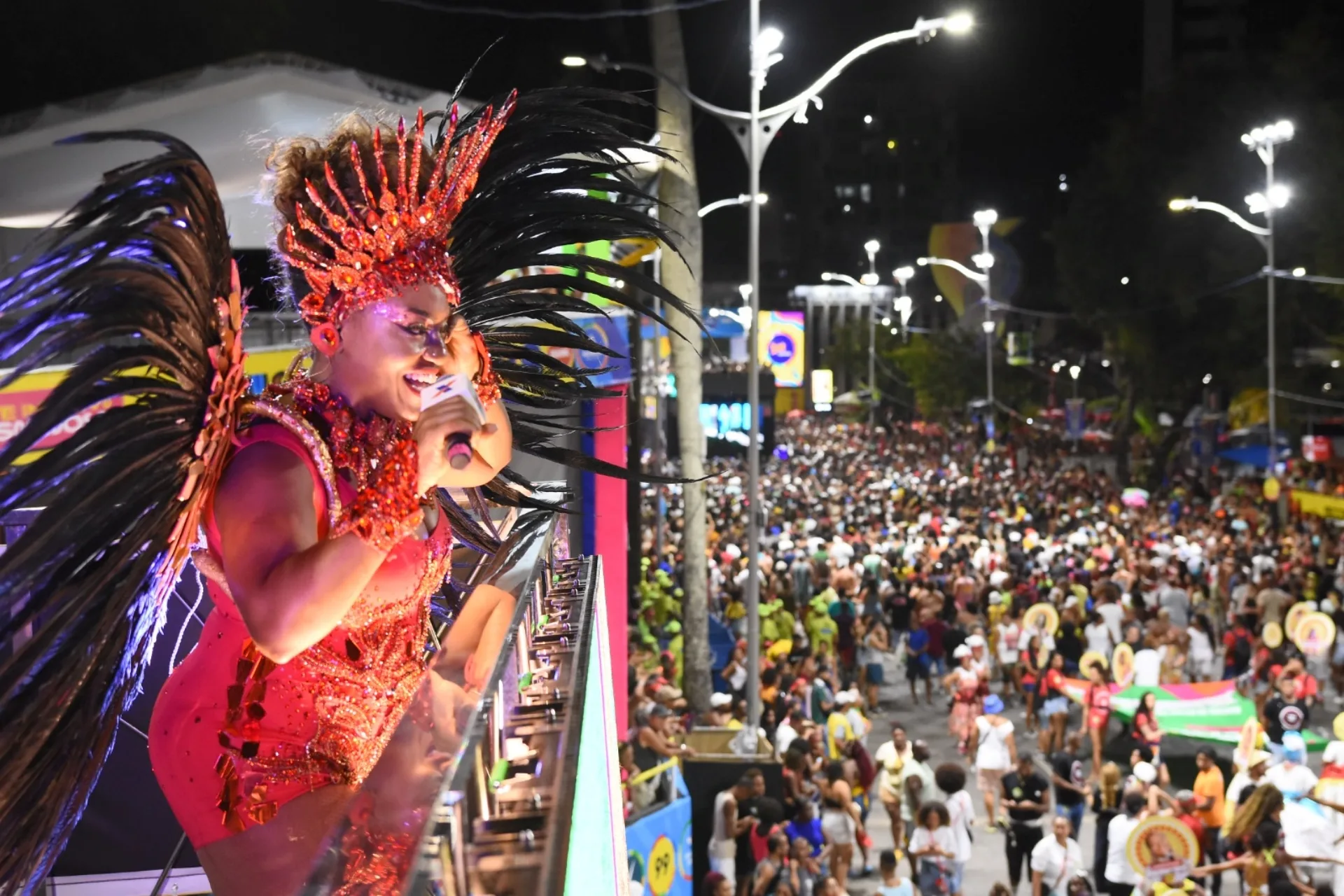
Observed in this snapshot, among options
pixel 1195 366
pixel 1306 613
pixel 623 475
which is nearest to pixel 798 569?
pixel 1306 613

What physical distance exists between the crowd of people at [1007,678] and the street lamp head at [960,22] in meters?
5.37

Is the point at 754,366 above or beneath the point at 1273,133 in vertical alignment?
beneath

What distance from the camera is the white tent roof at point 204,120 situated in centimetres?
541

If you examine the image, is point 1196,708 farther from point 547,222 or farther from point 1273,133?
point 1273,133

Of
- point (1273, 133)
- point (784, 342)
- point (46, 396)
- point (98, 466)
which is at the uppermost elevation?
point (1273, 133)

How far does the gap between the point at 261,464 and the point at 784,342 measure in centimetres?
3907

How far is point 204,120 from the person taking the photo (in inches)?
246

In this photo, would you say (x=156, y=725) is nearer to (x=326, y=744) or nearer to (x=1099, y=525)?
(x=326, y=744)

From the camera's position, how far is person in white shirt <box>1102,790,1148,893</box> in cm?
1041

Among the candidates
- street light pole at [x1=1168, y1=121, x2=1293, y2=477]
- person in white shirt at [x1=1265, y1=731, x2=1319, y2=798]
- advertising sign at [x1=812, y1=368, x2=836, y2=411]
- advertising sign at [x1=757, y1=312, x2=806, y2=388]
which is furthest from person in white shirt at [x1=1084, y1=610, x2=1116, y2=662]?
advertising sign at [x1=812, y1=368, x2=836, y2=411]

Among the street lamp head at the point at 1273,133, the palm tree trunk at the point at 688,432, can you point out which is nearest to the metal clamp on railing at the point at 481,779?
the palm tree trunk at the point at 688,432

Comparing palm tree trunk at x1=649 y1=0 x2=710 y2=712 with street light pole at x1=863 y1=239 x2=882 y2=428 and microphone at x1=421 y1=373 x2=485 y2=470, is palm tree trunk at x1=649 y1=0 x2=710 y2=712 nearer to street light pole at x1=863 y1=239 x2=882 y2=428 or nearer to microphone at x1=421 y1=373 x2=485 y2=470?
microphone at x1=421 y1=373 x2=485 y2=470

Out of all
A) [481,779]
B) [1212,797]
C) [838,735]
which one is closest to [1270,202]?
[838,735]

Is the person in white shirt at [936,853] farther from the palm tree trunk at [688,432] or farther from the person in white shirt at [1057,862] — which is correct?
the palm tree trunk at [688,432]
